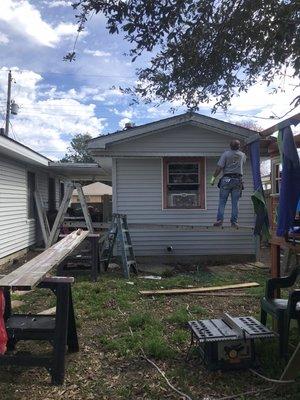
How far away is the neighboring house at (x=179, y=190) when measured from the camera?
1102 centimetres

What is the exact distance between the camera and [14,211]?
39.9 feet

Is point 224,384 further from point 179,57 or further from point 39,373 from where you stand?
point 179,57

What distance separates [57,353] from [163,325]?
1933 mm

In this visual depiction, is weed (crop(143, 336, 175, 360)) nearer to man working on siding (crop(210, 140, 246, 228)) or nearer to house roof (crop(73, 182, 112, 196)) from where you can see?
man working on siding (crop(210, 140, 246, 228))

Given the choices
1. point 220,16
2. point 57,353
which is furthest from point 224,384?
point 220,16

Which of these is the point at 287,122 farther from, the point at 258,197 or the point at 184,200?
the point at 184,200

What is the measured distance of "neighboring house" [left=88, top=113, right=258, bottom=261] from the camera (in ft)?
36.1

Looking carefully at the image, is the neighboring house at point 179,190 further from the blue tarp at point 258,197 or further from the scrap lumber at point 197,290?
the blue tarp at point 258,197

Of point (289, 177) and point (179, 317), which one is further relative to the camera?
point (179, 317)

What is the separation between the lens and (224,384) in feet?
12.4

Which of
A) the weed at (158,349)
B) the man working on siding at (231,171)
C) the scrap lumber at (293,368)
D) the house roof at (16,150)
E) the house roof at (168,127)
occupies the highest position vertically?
the house roof at (168,127)

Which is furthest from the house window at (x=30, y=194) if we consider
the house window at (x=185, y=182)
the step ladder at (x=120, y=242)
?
the house window at (x=185, y=182)

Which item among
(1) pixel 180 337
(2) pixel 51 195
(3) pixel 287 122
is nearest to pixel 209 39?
(3) pixel 287 122

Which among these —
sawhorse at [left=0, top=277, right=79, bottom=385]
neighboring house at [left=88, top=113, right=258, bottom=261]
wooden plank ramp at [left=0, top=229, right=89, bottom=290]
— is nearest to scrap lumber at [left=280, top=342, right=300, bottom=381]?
sawhorse at [left=0, top=277, right=79, bottom=385]
